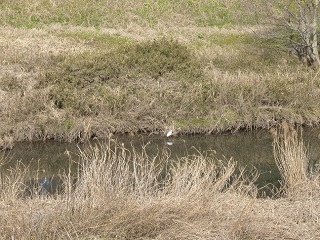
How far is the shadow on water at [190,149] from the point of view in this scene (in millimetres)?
11445

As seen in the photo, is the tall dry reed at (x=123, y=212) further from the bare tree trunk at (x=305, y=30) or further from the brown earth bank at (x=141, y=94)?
the bare tree trunk at (x=305, y=30)

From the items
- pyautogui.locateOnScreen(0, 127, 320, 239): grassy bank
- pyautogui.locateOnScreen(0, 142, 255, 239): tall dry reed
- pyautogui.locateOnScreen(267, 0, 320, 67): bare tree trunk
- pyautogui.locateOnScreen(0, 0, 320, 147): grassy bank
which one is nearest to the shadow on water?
pyautogui.locateOnScreen(0, 0, 320, 147): grassy bank

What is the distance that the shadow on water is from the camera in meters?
11.4

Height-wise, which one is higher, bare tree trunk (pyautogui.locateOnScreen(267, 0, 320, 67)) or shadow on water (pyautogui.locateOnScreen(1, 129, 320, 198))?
bare tree trunk (pyautogui.locateOnScreen(267, 0, 320, 67))

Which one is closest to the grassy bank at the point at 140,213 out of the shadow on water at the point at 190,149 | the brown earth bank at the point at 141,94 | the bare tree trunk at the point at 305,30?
the shadow on water at the point at 190,149

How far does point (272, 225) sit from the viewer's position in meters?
5.57

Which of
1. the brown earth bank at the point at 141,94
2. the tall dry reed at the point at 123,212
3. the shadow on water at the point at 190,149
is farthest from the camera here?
the brown earth bank at the point at 141,94

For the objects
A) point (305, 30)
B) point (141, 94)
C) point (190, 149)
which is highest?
point (305, 30)

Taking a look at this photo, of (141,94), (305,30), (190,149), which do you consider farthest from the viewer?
(305,30)

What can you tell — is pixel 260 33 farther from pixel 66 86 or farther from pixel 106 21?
pixel 66 86

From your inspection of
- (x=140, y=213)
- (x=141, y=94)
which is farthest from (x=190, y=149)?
(x=140, y=213)

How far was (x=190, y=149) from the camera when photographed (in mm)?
12734

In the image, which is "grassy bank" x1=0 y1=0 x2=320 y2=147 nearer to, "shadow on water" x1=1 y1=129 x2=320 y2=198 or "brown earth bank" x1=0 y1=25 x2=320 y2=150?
"brown earth bank" x1=0 y1=25 x2=320 y2=150

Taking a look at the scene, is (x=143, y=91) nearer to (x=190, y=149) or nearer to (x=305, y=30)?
(x=190, y=149)
